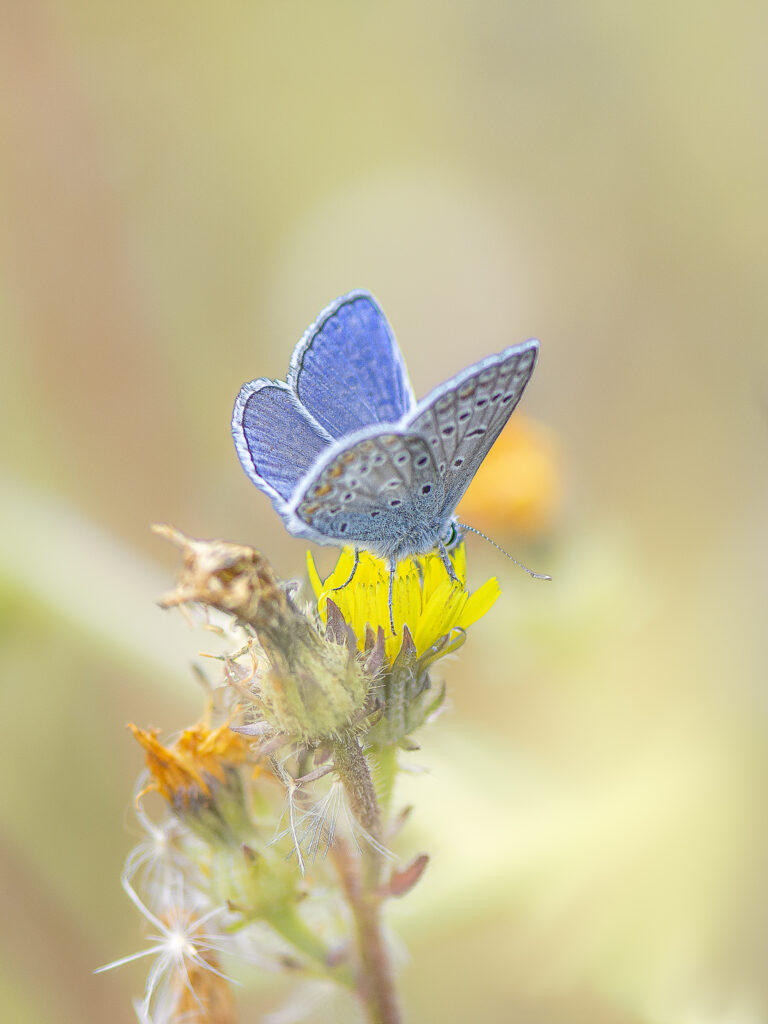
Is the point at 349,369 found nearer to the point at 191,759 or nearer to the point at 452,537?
the point at 452,537

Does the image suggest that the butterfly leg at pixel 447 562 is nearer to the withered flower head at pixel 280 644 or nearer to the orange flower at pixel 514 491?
the withered flower head at pixel 280 644

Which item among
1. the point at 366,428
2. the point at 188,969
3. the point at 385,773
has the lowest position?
the point at 188,969

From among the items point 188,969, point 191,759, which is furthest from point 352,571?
point 188,969

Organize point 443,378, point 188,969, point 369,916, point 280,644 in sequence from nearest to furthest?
point 280,644
point 369,916
point 188,969
point 443,378

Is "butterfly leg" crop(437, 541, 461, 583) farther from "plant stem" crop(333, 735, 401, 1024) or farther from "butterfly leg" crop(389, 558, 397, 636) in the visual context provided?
"plant stem" crop(333, 735, 401, 1024)

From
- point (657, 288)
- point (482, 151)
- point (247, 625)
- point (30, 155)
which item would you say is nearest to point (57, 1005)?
point (247, 625)

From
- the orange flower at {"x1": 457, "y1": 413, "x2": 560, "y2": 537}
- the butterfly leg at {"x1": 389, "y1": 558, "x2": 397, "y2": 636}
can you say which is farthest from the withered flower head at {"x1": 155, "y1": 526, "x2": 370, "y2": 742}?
the orange flower at {"x1": 457, "y1": 413, "x2": 560, "y2": 537}

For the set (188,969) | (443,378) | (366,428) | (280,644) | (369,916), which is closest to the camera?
(280,644)
